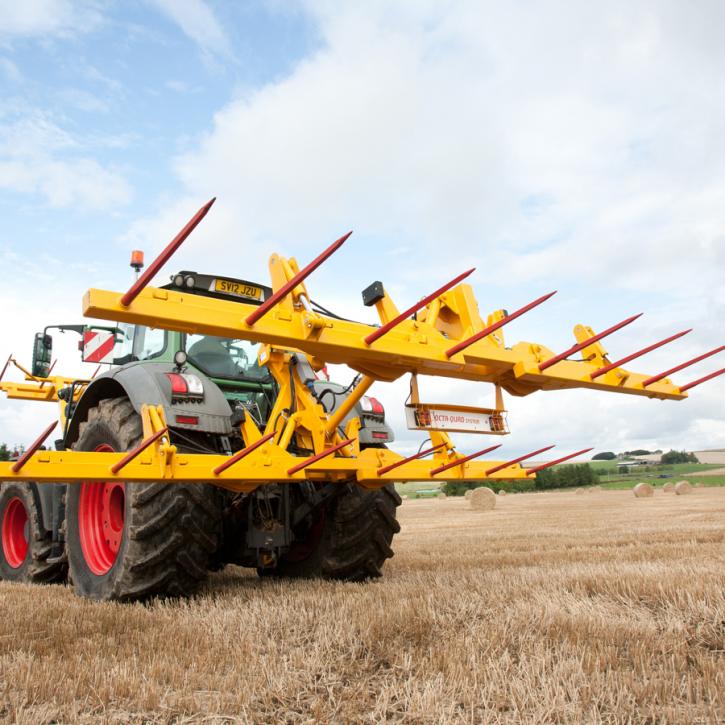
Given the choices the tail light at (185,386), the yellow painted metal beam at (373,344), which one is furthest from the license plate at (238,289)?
the yellow painted metal beam at (373,344)

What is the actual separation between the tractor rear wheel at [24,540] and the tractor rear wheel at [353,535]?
2.24 metres

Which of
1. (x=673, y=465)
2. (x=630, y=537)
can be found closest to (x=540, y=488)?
(x=673, y=465)

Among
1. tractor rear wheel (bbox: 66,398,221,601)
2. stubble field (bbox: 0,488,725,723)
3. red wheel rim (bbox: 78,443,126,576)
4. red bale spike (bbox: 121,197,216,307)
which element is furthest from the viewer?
red wheel rim (bbox: 78,443,126,576)

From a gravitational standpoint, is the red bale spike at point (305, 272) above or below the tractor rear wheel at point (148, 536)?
above

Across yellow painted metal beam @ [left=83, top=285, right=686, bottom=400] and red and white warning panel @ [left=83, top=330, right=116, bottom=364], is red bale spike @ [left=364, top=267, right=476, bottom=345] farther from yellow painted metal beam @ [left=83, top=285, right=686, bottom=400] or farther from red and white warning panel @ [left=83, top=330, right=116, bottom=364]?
red and white warning panel @ [left=83, top=330, right=116, bottom=364]

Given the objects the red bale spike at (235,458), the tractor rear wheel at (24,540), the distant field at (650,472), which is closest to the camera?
the red bale spike at (235,458)

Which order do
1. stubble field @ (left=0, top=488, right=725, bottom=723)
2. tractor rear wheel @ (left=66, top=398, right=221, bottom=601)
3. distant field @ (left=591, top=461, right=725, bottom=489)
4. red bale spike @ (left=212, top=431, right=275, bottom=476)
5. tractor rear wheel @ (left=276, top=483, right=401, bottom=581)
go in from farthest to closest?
distant field @ (left=591, top=461, right=725, bottom=489), tractor rear wheel @ (left=276, top=483, right=401, bottom=581), tractor rear wheel @ (left=66, top=398, right=221, bottom=601), red bale spike @ (left=212, top=431, right=275, bottom=476), stubble field @ (left=0, top=488, right=725, bottom=723)

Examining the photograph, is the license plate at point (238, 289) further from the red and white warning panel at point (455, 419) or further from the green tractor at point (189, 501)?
the red and white warning panel at point (455, 419)

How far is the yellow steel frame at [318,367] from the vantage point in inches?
114

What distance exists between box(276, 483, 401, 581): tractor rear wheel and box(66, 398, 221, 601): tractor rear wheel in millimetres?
924

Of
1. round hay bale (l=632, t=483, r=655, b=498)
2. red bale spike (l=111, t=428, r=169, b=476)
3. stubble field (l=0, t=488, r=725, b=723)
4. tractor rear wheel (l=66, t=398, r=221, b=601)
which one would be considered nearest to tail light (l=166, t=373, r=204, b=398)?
tractor rear wheel (l=66, t=398, r=221, b=601)

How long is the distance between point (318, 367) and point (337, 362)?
46.1 inches

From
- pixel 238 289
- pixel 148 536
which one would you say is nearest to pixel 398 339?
pixel 148 536

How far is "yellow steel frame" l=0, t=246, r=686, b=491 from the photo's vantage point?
9.49 ft
